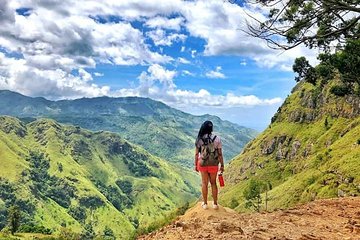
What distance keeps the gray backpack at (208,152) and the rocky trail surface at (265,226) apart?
1.99m

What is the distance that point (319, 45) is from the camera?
Result: 2892cm

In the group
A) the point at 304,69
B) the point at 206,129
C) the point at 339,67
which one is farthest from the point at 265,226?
the point at 304,69

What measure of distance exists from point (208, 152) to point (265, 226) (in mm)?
3749

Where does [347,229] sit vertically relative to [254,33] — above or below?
below

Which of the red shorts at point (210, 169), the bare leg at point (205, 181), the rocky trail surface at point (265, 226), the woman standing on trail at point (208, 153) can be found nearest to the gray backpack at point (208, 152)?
the woman standing on trail at point (208, 153)

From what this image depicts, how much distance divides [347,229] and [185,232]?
21.5 feet

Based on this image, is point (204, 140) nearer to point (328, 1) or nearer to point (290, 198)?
point (328, 1)

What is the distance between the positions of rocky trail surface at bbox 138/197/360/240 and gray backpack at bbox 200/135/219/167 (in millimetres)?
1987

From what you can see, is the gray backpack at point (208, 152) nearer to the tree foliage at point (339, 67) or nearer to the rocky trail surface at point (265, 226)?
the rocky trail surface at point (265, 226)

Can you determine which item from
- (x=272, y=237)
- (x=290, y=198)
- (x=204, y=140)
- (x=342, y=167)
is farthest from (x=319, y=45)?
(x=290, y=198)

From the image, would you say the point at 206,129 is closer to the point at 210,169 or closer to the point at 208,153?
the point at 208,153

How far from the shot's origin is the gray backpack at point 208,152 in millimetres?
17234

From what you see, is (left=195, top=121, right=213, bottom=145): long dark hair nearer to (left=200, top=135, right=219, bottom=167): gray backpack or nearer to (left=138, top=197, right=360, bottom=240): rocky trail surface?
(left=200, top=135, right=219, bottom=167): gray backpack

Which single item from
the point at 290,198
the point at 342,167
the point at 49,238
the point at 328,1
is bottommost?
the point at 49,238
